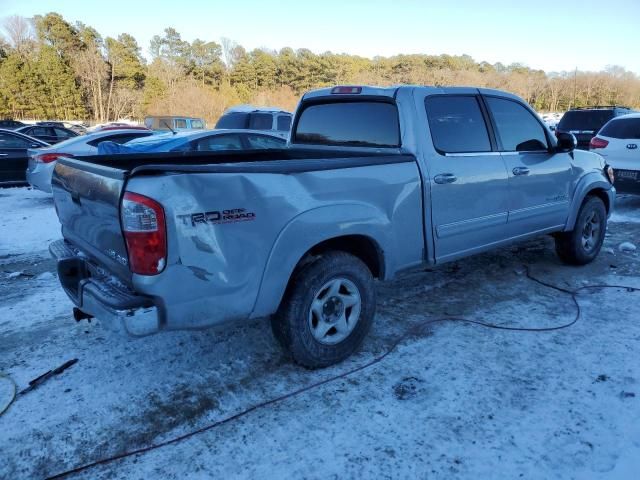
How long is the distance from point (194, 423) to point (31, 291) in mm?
2954

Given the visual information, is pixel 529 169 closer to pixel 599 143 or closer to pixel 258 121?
pixel 599 143

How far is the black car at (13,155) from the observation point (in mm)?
10812

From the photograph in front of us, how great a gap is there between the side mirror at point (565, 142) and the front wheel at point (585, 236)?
32.9 inches

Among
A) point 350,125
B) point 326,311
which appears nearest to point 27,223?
point 350,125

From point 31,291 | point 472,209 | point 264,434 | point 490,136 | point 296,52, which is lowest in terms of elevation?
point 264,434

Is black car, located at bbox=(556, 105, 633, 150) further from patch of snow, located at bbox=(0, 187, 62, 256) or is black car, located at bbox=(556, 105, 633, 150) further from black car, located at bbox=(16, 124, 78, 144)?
black car, located at bbox=(16, 124, 78, 144)

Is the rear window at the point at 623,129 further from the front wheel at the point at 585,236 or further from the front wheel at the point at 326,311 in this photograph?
the front wheel at the point at 326,311

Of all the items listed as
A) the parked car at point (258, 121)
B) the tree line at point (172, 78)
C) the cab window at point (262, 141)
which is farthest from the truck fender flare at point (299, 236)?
the tree line at point (172, 78)

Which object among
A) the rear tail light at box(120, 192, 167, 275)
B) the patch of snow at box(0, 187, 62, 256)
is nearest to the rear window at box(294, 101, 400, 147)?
the rear tail light at box(120, 192, 167, 275)

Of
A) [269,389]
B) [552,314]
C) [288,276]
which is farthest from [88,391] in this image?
[552,314]

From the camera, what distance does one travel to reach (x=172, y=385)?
308 centimetres

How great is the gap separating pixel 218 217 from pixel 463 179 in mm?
2165

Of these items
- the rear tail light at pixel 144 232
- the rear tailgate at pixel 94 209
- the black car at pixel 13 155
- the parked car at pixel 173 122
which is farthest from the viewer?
the parked car at pixel 173 122

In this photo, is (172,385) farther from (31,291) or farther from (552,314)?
(552,314)
